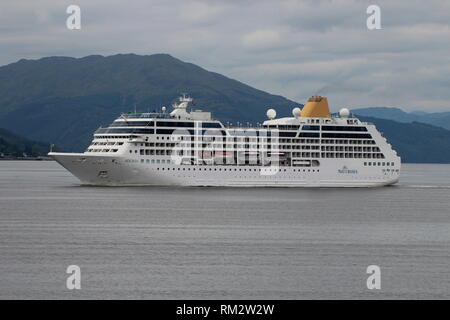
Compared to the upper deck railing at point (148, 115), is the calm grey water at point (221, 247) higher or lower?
lower

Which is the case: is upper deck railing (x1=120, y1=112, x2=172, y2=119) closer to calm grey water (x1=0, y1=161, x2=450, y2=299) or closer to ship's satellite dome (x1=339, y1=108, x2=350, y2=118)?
calm grey water (x1=0, y1=161, x2=450, y2=299)

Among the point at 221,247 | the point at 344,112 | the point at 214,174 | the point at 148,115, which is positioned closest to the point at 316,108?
the point at 344,112

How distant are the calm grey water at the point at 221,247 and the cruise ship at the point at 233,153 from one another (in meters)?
4.98

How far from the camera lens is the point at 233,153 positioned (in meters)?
91.9

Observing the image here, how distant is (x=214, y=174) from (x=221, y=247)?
136 ft

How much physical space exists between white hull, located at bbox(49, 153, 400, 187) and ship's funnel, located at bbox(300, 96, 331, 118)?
5.94 m

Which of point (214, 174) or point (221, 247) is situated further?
point (214, 174)

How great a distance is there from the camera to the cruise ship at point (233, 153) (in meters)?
87.6

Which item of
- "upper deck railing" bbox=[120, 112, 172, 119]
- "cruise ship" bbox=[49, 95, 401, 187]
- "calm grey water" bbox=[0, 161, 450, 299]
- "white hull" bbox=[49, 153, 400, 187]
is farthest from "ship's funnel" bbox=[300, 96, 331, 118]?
"calm grey water" bbox=[0, 161, 450, 299]

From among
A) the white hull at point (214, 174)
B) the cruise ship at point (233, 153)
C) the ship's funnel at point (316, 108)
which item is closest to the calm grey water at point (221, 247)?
the white hull at point (214, 174)

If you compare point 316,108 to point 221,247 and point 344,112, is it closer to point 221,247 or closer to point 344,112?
point 344,112

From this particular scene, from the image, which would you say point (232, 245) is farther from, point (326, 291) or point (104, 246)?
point (326, 291)

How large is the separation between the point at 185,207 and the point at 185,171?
16.7m

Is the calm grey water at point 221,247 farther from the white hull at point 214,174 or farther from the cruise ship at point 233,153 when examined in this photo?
the cruise ship at point 233,153
